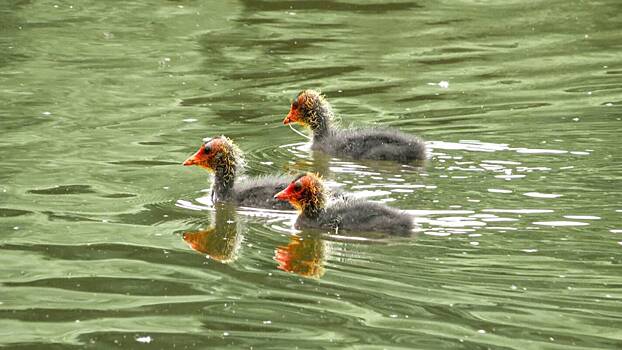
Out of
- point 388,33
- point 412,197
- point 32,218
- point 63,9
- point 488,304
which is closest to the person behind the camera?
point 488,304

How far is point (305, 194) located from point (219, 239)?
0.72 m

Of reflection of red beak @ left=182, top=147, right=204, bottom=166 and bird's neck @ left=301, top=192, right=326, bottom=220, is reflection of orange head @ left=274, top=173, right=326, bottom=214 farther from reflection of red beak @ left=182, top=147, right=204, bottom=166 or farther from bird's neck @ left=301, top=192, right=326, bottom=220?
reflection of red beak @ left=182, top=147, right=204, bottom=166

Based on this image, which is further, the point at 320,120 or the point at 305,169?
the point at 320,120

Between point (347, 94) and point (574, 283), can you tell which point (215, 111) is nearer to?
point (347, 94)

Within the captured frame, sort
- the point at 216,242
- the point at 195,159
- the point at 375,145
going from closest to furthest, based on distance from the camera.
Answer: the point at 216,242
the point at 195,159
the point at 375,145

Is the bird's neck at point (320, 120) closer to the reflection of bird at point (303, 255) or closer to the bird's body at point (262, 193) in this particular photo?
the bird's body at point (262, 193)

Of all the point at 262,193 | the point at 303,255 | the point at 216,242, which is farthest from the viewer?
the point at 262,193

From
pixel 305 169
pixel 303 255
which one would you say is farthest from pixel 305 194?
pixel 305 169

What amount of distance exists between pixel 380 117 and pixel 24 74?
3.97 m

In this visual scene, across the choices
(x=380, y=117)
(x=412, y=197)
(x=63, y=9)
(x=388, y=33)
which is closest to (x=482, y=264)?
(x=412, y=197)

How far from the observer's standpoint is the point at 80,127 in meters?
12.3

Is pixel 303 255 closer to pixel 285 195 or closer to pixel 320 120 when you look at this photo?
pixel 285 195

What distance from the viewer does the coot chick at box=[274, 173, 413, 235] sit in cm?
885

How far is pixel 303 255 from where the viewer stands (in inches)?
338
